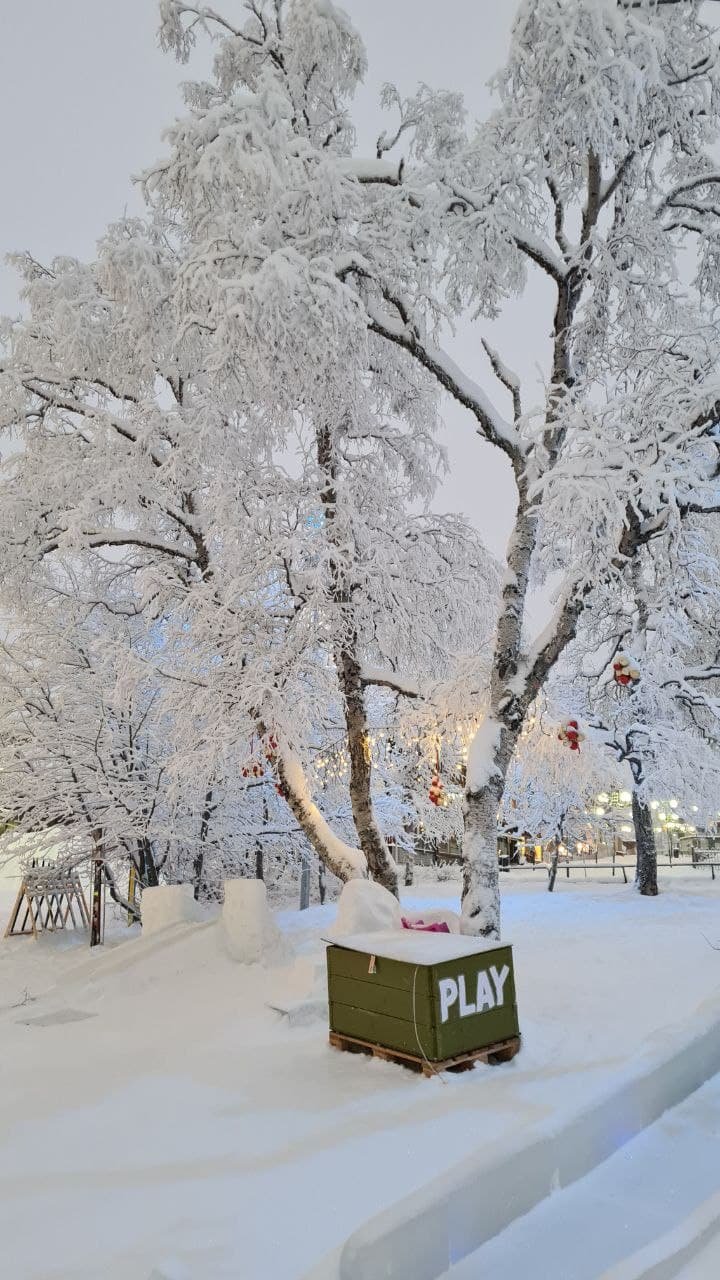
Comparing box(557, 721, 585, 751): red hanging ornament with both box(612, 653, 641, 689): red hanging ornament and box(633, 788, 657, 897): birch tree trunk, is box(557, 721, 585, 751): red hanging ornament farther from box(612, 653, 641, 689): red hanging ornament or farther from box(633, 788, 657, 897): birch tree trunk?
box(633, 788, 657, 897): birch tree trunk

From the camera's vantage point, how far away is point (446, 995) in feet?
18.0

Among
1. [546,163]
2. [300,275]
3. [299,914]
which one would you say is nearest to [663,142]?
[546,163]

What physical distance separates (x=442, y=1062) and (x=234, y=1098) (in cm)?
133

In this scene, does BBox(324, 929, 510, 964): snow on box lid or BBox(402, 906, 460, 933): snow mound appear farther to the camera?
BBox(402, 906, 460, 933): snow mound

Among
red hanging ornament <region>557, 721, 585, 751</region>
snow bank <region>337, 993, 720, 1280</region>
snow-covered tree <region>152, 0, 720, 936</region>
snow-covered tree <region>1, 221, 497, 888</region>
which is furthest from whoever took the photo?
snow-covered tree <region>1, 221, 497, 888</region>

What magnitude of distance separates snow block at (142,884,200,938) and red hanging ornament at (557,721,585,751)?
5035mm

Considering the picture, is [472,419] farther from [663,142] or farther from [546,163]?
[663,142]

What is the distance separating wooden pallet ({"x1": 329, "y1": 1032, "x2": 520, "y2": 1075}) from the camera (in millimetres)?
5402

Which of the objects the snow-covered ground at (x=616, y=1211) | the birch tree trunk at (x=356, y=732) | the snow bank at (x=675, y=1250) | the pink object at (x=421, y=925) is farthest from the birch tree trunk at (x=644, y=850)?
the snow bank at (x=675, y=1250)

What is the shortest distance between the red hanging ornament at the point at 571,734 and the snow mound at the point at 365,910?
9.26ft

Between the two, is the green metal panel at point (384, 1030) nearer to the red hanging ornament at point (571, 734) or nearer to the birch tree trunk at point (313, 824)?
the birch tree trunk at point (313, 824)

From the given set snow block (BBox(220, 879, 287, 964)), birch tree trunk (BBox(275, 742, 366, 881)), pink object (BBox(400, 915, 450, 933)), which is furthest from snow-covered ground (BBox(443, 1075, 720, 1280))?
birch tree trunk (BBox(275, 742, 366, 881))

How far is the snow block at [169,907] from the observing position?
10.6 metres

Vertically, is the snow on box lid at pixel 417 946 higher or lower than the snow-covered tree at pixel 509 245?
lower
